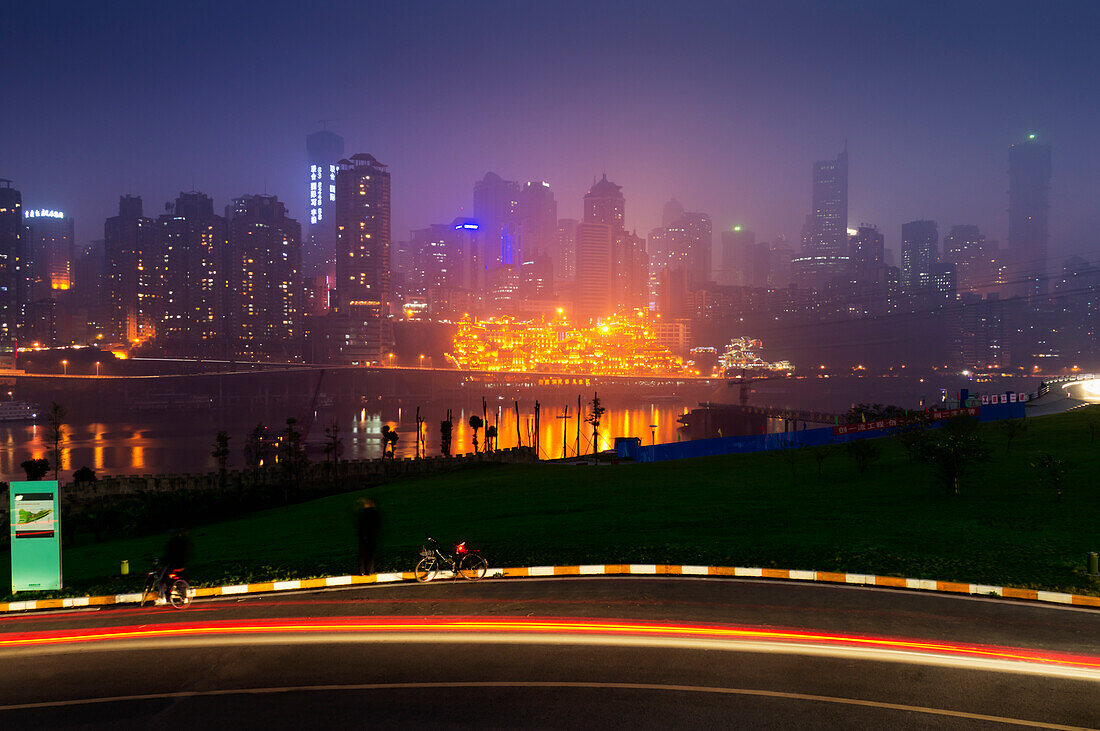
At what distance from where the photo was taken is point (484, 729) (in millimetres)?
8930

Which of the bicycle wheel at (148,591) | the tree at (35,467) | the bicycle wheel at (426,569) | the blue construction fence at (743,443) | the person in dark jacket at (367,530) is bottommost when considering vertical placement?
the tree at (35,467)

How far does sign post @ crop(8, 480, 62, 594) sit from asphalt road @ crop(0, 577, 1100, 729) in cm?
168

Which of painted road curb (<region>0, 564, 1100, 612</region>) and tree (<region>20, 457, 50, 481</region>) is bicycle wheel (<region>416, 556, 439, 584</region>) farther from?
tree (<region>20, 457, 50, 481</region>)

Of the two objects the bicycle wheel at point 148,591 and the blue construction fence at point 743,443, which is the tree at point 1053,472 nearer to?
the blue construction fence at point 743,443

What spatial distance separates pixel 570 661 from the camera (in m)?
11.1

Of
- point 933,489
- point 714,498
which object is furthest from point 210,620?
point 933,489

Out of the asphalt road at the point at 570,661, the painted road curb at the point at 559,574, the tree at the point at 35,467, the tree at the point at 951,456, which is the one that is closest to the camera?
the asphalt road at the point at 570,661

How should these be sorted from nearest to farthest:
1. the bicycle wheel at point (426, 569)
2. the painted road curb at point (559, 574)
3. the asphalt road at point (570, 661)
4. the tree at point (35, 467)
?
the asphalt road at point (570, 661)
the painted road curb at point (559, 574)
the bicycle wheel at point (426, 569)
the tree at point (35, 467)

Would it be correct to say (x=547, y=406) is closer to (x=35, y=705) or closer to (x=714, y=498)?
(x=714, y=498)

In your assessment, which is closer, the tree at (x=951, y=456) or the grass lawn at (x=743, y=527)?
the grass lawn at (x=743, y=527)

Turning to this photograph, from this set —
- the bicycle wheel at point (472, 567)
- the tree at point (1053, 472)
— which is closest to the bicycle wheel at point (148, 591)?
the bicycle wheel at point (472, 567)

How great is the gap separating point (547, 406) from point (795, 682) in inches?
6716

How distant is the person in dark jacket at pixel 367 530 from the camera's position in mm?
15859

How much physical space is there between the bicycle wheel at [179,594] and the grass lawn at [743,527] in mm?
1516
